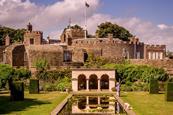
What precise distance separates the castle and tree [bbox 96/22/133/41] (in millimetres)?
10351

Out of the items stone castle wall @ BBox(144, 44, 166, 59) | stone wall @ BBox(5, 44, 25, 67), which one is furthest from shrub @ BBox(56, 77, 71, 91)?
stone castle wall @ BBox(144, 44, 166, 59)

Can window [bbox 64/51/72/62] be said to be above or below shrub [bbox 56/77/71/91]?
above

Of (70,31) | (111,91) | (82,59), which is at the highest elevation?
(70,31)

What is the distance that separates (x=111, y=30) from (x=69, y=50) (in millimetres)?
16963

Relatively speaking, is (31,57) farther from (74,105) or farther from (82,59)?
(74,105)

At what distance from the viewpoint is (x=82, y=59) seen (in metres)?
44.2

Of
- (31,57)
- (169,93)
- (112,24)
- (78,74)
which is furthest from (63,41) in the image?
(169,93)

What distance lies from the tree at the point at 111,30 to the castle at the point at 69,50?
34.0 ft

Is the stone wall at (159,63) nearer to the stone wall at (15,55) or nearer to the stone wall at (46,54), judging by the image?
the stone wall at (46,54)

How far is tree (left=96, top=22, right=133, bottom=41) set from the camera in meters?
60.6

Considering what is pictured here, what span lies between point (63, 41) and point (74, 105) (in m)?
33.7

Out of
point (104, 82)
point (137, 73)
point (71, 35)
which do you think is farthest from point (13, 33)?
point (137, 73)

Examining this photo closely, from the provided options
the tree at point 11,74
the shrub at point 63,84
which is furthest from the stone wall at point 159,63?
the tree at point 11,74

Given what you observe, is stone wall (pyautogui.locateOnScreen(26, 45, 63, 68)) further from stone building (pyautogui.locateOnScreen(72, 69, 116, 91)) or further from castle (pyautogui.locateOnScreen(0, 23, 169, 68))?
stone building (pyautogui.locateOnScreen(72, 69, 116, 91))
